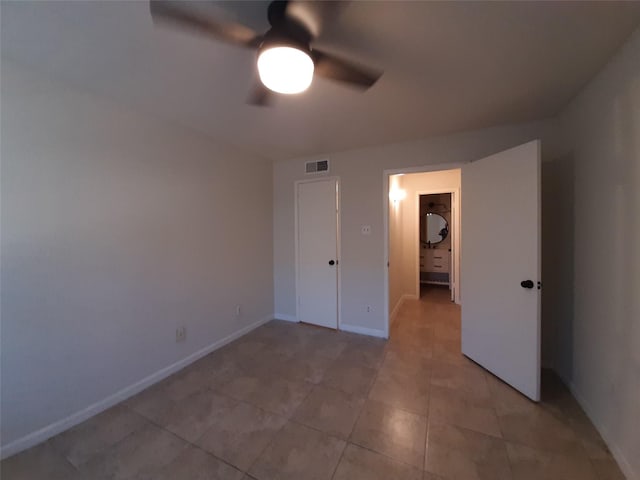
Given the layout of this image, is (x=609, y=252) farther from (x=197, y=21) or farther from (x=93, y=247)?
(x=93, y=247)

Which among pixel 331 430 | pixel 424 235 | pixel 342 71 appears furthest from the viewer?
pixel 424 235

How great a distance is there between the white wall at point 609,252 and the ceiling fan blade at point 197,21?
1976mm

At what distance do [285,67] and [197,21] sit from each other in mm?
378

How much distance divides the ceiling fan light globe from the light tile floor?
2036mm

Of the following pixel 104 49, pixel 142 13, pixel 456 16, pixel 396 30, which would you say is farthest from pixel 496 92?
pixel 104 49

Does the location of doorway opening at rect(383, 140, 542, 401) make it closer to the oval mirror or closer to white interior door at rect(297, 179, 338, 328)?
white interior door at rect(297, 179, 338, 328)

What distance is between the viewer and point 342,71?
1.34 meters

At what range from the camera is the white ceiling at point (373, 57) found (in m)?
1.14

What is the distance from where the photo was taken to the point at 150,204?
6.93 ft

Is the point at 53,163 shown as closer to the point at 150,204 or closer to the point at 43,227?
the point at 43,227

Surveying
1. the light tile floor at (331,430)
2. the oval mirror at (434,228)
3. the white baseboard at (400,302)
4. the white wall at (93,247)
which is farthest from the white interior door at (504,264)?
the oval mirror at (434,228)

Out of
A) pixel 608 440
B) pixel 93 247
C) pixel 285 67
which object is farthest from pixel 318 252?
pixel 608 440

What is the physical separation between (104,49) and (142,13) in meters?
0.44

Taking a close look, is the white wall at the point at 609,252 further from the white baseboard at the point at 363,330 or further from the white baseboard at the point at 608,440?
the white baseboard at the point at 363,330
